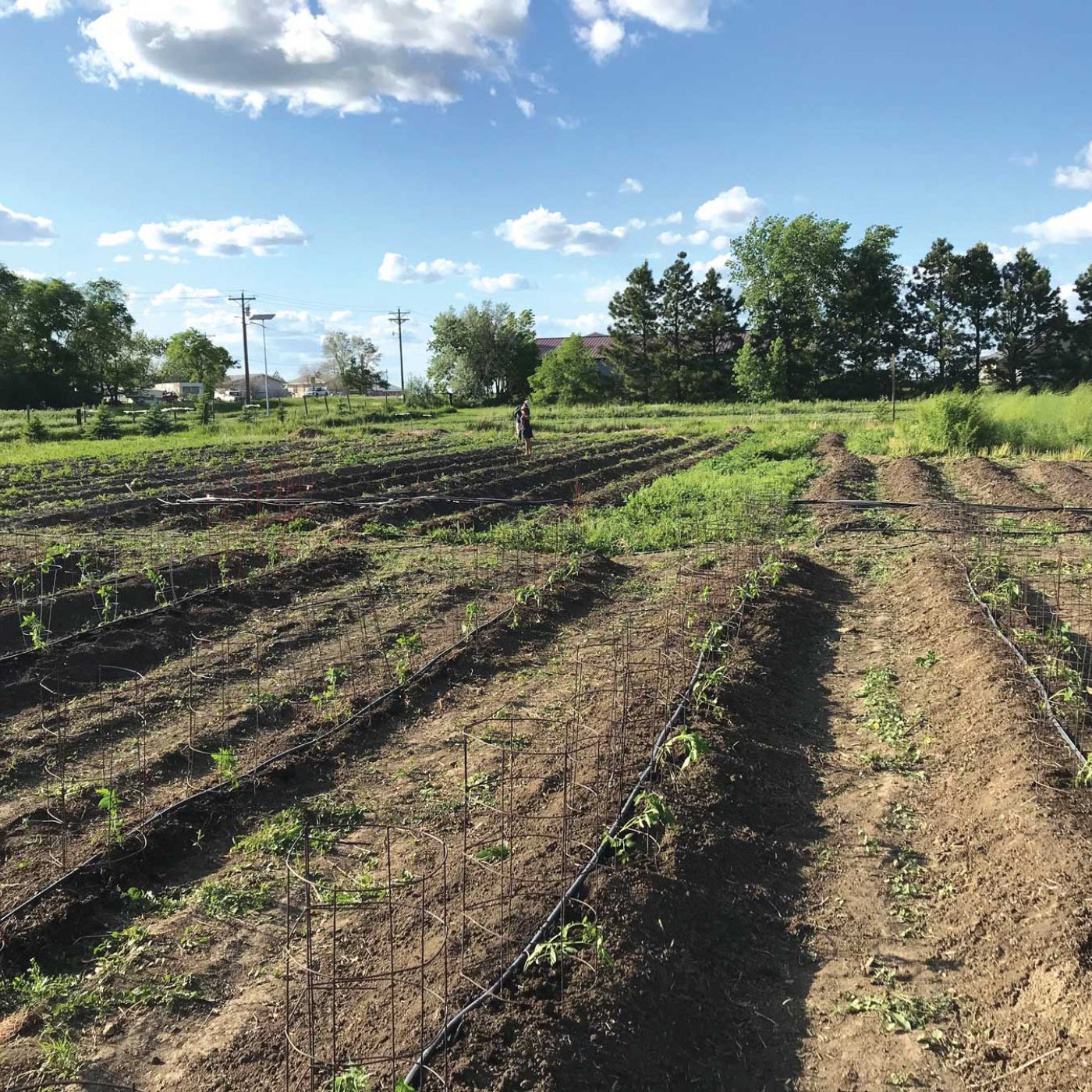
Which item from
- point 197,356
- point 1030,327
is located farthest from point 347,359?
point 1030,327

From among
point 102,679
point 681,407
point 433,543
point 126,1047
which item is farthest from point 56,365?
point 126,1047

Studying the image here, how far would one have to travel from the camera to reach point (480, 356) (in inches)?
2087

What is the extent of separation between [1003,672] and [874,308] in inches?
1801

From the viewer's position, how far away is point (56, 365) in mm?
44875

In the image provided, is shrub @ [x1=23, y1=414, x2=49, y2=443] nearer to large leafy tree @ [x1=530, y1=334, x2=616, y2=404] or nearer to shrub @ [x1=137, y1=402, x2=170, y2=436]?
shrub @ [x1=137, y1=402, x2=170, y2=436]

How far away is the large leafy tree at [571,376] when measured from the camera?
49.6 meters

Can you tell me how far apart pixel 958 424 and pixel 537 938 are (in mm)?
19960

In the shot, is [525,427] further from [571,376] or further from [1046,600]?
[571,376]

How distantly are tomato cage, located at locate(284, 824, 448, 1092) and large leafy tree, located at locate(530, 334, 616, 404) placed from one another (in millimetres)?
46540

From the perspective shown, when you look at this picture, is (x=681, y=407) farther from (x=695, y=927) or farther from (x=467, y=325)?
(x=695, y=927)

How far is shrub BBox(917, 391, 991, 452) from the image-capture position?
64.7ft

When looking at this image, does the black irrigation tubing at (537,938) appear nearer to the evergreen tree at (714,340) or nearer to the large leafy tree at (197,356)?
the evergreen tree at (714,340)

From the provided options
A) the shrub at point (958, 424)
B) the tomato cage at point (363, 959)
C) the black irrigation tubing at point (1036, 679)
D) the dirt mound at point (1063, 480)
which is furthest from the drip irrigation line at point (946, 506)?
the tomato cage at point (363, 959)

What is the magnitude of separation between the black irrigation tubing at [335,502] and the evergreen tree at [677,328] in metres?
37.8
